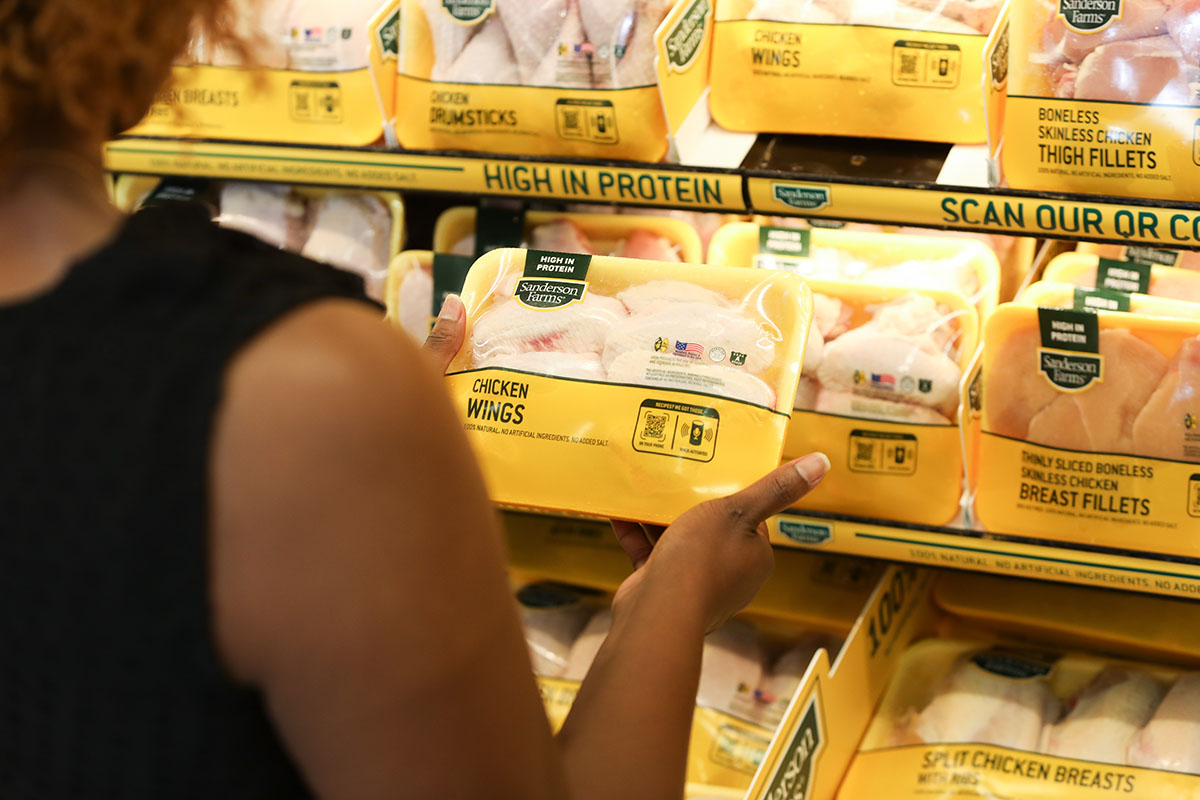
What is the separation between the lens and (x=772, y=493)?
3.61 feet

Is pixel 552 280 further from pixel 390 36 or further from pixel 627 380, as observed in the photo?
pixel 390 36

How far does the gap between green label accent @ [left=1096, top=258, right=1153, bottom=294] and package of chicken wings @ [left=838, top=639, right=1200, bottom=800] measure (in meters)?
0.61

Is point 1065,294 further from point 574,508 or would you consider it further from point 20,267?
point 20,267

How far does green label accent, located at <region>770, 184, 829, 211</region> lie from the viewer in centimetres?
171

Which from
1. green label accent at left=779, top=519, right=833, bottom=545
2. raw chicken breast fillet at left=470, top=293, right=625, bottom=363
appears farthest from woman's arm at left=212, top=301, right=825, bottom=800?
green label accent at left=779, top=519, right=833, bottom=545

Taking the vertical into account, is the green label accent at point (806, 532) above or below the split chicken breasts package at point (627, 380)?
below

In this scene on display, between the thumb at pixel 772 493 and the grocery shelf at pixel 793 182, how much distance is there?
0.66m

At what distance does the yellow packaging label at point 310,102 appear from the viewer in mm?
1988

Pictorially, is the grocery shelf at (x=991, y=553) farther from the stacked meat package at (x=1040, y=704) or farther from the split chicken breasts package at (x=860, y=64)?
the split chicken breasts package at (x=860, y=64)

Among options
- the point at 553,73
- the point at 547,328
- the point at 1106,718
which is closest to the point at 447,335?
the point at 547,328

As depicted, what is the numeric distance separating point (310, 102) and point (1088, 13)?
1.25m

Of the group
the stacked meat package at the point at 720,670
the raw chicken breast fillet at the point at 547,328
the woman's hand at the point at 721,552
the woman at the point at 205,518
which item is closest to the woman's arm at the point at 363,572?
the woman at the point at 205,518

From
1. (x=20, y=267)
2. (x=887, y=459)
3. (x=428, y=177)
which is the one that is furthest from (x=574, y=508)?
(x=20, y=267)

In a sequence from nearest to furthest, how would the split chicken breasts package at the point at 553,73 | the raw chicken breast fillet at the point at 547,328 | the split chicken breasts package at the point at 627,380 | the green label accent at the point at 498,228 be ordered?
1. the split chicken breasts package at the point at 627,380
2. the raw chicken breast fillet at the point at 547,328
3. the split chicken breasts package at the point at 553,73
4. the green label accent at the point at 498,228
